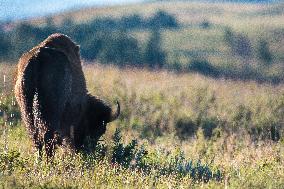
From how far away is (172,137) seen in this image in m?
12.3

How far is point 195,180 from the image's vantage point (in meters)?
7.68

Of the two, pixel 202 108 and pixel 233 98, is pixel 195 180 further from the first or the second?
pixel 233 98

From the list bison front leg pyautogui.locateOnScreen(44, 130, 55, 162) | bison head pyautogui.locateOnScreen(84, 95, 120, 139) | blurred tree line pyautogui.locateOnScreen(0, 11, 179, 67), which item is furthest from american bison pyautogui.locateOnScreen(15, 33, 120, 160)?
blurred tree line pyautogui.locateOnScreen(0, 11, 179, 67)

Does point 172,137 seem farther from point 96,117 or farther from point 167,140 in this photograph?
point 96,117

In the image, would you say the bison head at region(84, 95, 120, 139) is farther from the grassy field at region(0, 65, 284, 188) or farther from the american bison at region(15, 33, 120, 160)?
the american bison at region(15, 33, 120, 160)

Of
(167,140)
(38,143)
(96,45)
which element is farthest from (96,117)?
(96,45)

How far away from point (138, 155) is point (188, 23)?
63.1 meters

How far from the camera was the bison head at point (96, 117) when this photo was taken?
9.25 metres

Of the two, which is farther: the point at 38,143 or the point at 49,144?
the point at 38,143

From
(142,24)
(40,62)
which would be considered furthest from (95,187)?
(142,24)

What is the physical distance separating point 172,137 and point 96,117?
3.29m

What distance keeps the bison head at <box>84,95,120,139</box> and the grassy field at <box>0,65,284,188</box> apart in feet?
0.91

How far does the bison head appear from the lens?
925 cm

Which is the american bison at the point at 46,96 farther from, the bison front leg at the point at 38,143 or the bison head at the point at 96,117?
the bison head at the point at 96,117
